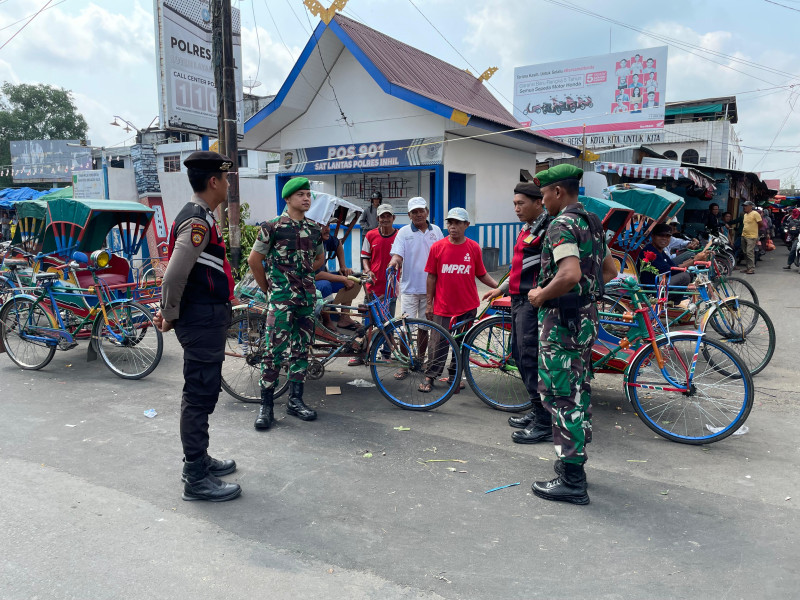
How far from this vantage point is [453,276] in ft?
16.9

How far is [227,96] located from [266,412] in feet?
18.7

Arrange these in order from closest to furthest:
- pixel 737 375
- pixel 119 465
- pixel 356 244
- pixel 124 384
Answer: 1. pixel 119 465
2. pixel 737 375
3. pixel 124 384
4. pixel 356 244

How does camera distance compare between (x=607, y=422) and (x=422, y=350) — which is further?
(x=422, y=350)

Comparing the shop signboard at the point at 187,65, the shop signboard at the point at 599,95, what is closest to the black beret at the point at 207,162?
the shop signboard at the point at 187,65

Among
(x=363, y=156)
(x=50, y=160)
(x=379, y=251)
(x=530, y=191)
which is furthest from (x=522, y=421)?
(x=50, y=160)

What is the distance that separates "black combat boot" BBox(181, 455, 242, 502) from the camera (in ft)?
10.7

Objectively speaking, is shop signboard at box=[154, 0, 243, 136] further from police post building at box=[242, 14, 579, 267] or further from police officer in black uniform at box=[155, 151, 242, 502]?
police officer in black uniform at box=[155, 151, 242, 502]

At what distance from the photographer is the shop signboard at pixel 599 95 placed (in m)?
25.0

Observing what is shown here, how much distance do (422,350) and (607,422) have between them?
163 cm

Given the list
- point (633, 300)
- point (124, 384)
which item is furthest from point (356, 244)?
point (633, 300)

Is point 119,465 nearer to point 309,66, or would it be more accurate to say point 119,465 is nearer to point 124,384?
point 124,384

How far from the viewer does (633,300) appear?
15.1ft

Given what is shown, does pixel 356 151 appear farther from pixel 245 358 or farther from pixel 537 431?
pixel 537 431

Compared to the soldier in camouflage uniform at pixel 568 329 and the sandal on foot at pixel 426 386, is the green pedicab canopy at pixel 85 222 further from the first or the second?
the soldier in camouflage uniform at pixel 568 329
